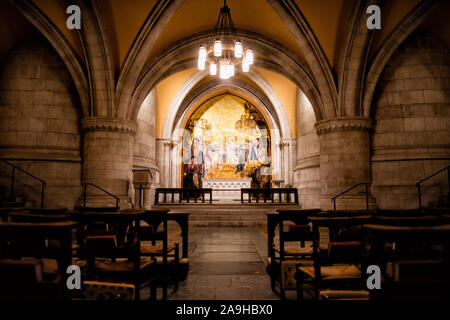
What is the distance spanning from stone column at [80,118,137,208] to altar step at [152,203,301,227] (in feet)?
7.96

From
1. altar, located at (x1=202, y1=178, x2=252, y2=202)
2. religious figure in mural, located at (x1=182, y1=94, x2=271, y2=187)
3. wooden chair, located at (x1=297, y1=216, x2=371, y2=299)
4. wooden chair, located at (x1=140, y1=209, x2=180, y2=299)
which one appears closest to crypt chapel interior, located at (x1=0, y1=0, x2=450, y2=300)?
wooden chair, located at (x1=140, y1=209, x2=180, y2=299)

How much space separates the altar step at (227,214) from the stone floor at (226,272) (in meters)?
3.47

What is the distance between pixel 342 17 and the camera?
8.88 m

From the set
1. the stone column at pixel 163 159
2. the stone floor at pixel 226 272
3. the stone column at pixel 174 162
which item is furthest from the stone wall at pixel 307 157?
the stone column at pixel 163 159

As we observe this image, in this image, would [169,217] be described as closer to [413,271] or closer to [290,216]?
[290,216]

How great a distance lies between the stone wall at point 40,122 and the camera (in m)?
9.03

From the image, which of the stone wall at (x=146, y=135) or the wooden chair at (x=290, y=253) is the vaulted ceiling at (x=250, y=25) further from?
the wooden chair at (x=290, y=253)

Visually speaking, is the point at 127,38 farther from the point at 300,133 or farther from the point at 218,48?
the point at 300,133

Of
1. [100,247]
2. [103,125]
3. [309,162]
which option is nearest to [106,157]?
[103,125]

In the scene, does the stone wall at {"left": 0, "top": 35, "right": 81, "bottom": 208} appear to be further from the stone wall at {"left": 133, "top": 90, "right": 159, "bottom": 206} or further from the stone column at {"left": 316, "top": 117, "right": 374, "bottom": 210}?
the stone column at {"left": 316, "top": 117, "right": 374, "bottom": 210}

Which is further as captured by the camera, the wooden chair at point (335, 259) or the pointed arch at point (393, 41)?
the pointed arch at point (393, 41)

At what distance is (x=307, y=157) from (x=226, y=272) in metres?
9.50

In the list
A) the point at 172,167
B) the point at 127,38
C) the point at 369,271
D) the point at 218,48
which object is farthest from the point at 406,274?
the point at 172,167

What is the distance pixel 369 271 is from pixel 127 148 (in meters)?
8.47
